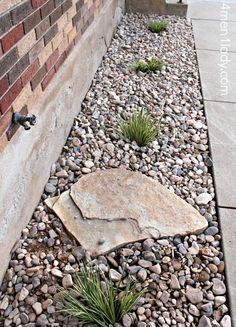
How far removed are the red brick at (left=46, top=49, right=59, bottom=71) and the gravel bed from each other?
534 millimetres

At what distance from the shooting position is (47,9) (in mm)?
1785

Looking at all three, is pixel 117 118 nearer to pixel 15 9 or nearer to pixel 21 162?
pixel 21 162

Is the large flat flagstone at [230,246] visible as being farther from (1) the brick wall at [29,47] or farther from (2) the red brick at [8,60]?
(2) the red brick at [8,60]

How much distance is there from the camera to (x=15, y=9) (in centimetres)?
140

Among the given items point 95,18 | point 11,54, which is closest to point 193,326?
point 11,54

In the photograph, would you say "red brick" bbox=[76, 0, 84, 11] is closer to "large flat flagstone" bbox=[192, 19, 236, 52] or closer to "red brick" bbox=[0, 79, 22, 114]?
"red brick" bbox=[0, 79, 22, 114]

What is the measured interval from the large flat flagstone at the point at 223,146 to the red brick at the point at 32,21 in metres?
1.28

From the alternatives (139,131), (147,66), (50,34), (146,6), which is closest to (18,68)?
(50,34)

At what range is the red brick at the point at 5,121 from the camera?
1397 millimetres

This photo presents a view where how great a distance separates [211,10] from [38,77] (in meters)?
3.97

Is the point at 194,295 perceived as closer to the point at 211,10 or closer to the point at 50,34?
the point at 50,34

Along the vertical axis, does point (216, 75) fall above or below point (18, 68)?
below

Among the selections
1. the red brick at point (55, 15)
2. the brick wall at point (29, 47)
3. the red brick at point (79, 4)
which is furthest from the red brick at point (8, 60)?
the red brick at point (79, 4)

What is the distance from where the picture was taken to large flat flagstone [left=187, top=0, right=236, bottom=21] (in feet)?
15.3
